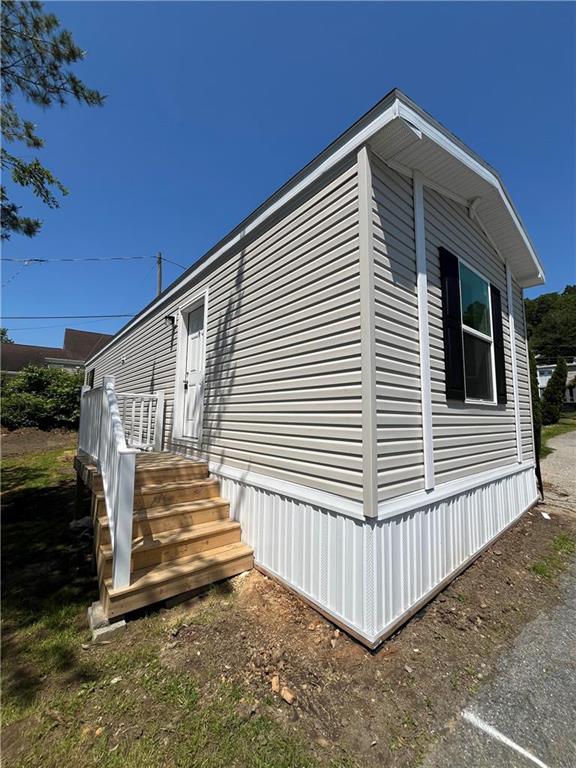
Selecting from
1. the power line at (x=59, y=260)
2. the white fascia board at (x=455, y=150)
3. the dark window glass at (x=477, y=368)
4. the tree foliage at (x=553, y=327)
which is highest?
the tree foliage at (x=553, y=327)

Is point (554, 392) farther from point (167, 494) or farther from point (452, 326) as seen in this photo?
point (167, 494)

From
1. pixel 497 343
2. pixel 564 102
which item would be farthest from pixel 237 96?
pixel 497 343

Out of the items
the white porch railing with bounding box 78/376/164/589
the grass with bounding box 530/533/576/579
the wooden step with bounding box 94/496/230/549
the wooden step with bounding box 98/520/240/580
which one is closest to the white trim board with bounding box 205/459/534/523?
the wooden step with bounding box 94/496/230/549

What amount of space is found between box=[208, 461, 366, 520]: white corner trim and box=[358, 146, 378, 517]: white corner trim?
5.5 inches

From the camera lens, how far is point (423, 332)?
2924 millimetres

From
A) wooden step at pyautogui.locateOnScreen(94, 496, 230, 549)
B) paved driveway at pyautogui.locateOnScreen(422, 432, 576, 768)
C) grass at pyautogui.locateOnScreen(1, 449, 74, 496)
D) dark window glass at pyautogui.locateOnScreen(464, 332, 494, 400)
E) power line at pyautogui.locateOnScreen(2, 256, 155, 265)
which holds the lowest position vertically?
paved driveway at pyautogui.locateOnScreen(422, 432, 576, 768)

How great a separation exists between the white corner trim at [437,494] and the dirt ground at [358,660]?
0.83 metres

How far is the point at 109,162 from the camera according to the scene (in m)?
6.90

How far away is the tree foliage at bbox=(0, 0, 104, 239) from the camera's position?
386cm

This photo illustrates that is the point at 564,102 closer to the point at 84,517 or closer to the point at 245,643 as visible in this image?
the point at 245,643

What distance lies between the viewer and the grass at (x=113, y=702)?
60.3 inches

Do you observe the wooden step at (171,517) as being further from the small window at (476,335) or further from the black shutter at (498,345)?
the black shutter at (498,345)

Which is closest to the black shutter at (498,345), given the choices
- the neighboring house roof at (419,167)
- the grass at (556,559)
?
the neighboring house roof at (419,167)

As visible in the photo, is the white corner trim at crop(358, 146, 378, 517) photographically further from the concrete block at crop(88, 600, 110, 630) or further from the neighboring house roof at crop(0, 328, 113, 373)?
the neighboring house roof at crop(0, 328, 113, 373)
